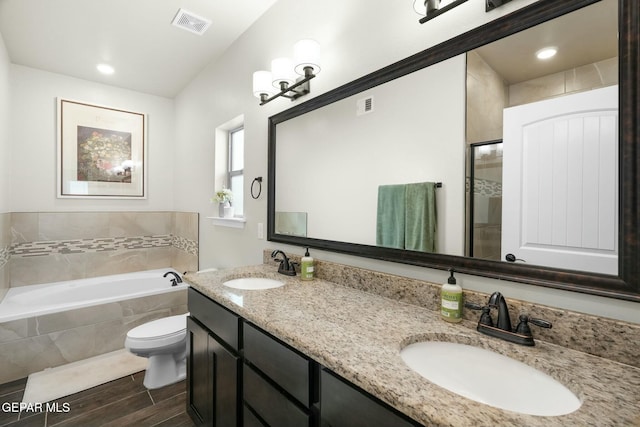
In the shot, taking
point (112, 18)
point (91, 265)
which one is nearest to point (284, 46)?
point (112, 18)

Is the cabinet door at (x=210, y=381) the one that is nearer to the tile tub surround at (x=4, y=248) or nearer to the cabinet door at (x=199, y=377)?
the cabinet door at (x=199, y=377)

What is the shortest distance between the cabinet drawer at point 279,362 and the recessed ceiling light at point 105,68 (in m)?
3.23

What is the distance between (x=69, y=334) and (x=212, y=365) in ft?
5.91

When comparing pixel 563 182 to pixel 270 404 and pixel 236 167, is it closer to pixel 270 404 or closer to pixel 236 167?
pixel 270 404

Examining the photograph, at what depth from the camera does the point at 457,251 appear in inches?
44.9

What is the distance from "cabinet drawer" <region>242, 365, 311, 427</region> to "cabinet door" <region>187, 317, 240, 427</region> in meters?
0.10

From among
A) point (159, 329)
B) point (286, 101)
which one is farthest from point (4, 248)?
point (286, 101)

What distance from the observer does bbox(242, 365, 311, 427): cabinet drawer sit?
951mm

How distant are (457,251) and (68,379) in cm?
289

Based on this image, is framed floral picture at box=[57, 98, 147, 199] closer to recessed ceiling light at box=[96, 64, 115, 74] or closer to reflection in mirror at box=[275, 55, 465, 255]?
recessed ceiling light at box=[96, 64, 115, 74]

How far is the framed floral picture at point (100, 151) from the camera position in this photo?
128 inches

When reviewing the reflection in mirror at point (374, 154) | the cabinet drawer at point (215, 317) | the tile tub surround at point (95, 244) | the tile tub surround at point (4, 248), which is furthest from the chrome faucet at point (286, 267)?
the tile tub surround at point (4, 248)

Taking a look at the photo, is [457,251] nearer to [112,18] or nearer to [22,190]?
[112,18]

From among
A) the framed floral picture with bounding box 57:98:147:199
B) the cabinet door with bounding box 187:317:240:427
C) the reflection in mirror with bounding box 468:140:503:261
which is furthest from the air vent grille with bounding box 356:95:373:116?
the framed floral picture with bounding box 57:98:147:199
